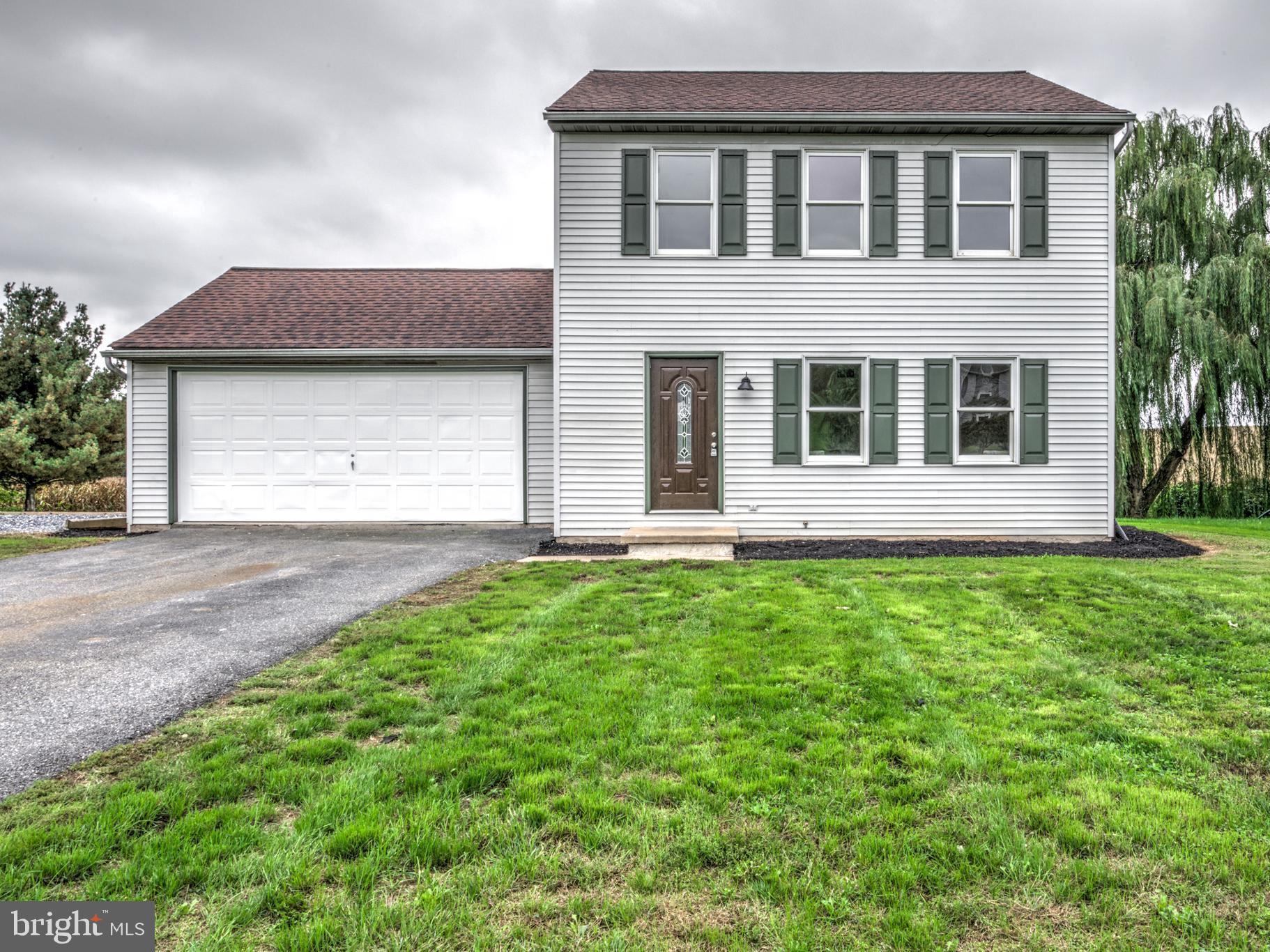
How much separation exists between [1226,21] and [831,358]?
580 inches

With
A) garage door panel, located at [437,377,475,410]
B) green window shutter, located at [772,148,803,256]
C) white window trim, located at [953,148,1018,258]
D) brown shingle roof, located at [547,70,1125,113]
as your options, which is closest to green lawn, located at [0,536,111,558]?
garage door panel, located at [437,377,475,410]

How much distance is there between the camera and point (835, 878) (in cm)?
180

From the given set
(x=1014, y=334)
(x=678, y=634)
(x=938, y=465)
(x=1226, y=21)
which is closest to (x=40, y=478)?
(x=678, y=634)

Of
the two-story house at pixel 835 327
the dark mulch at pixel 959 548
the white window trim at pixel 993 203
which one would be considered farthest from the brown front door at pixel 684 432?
the white window trim at pixel 993 203

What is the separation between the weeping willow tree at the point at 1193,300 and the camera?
10.8 meters

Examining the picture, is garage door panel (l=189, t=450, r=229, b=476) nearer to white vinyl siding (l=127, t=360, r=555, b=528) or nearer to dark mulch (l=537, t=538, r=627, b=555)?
white vinyl siding (l=127, t=360, r=555, b=528)

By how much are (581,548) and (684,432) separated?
2149mm

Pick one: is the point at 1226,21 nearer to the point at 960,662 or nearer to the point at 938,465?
the point at 938,465

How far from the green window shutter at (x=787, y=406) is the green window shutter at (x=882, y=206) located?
191 cm

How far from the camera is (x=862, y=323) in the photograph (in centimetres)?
868

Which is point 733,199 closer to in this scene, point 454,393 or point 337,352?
point 454,393

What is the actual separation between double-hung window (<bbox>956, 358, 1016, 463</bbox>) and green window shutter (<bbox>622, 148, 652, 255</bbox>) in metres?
4.78

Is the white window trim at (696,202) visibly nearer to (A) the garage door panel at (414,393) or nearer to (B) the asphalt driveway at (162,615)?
(A) the garage door panel at (414,393)

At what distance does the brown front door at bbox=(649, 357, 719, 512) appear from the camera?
8703 mm
